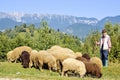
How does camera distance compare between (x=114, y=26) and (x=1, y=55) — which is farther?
(x=114, y=26)

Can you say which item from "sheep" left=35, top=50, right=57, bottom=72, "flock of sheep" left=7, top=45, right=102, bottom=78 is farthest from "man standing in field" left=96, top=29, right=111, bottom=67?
"sheep" left=35, top=50, right=57, bottom=72

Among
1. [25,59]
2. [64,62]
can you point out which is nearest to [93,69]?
[64,62]

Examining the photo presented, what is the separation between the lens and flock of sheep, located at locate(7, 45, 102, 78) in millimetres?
20827

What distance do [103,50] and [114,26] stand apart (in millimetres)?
78213

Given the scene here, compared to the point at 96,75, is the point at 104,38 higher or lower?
higher

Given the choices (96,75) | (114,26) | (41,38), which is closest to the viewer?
(96,75)

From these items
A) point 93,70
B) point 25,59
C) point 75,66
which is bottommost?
point 93,70

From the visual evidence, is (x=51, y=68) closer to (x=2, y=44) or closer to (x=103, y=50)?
(x=103, y=50)

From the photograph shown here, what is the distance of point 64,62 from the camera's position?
21.1 m

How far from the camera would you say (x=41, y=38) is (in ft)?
162

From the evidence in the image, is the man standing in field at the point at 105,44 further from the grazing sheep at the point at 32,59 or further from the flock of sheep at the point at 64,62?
the grazing sheep at the point at 32,59

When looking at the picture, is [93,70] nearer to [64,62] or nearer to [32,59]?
[64,62]

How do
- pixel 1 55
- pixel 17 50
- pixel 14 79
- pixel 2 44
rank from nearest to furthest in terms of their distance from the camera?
pixel 14 79
pixel 17 50
pixel 1 55
pixel 2 44

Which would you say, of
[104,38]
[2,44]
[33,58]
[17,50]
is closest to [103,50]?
[104,38]
